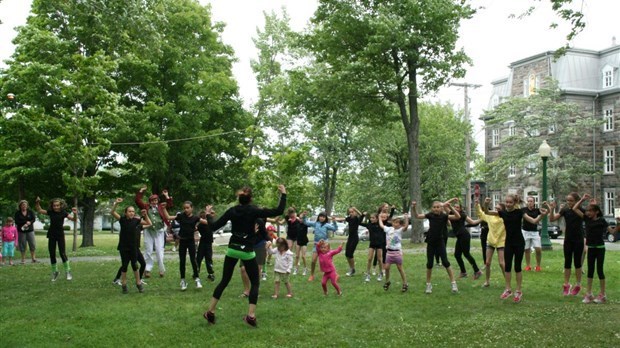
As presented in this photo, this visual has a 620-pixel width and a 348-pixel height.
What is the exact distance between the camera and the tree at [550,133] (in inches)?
1652

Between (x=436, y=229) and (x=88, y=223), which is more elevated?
(x=436, y=229)

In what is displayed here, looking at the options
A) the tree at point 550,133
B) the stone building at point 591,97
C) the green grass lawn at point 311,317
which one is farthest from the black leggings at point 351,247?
the stone building at point 591,97

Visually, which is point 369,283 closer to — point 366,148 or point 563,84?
point 366,148

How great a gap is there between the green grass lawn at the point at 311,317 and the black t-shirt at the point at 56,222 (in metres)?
1.11

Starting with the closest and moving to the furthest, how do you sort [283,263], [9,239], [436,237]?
[283,263], [436,237], [9,239]

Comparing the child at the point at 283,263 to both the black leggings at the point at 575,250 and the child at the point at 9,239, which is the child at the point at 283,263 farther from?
the child at the point at 9,239

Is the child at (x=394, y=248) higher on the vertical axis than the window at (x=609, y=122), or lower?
lower

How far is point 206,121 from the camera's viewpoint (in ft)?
112

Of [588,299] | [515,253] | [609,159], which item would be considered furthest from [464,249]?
[609,159]

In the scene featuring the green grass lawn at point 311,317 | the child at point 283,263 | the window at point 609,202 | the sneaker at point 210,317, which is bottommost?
the green grass lawn at point 311,317

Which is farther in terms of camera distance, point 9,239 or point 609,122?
point 609,122

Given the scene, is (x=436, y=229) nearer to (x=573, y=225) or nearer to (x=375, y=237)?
(x=375, y=237)

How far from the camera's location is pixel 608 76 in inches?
1905

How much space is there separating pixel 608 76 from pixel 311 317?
157 ft
